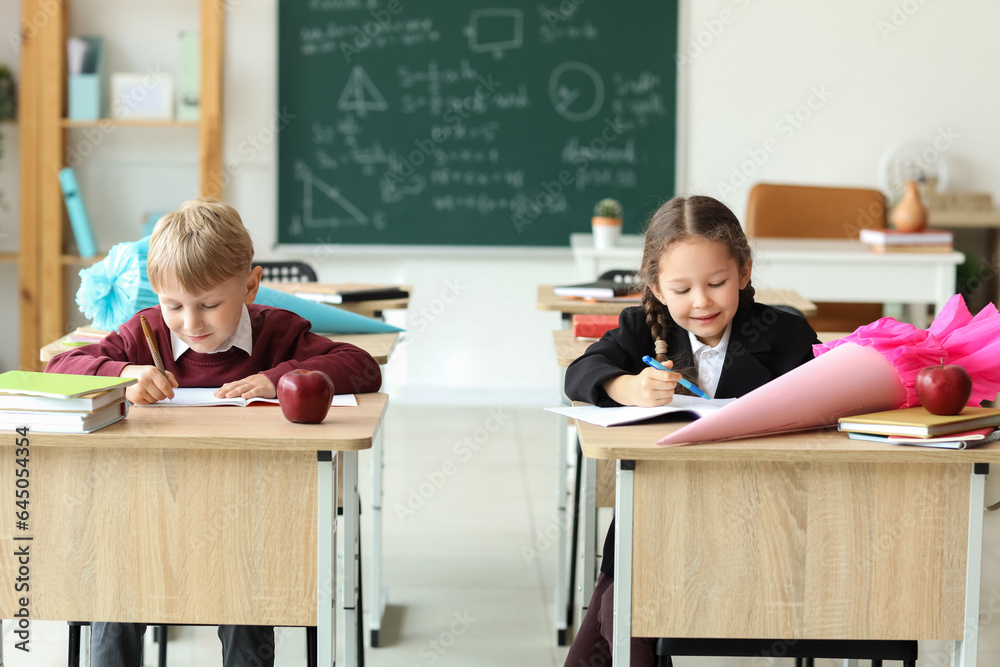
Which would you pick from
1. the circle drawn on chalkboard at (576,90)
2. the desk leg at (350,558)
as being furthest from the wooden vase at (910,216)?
the desk leg at (350,558)

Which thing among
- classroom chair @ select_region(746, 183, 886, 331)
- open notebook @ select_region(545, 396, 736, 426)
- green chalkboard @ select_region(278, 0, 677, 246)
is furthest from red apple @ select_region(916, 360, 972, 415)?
green chalkboard @ select_region(278, 0, 677, 246)

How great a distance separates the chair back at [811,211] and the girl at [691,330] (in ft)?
8.14

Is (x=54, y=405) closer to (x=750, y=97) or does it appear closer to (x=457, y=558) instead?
(x=457, y=558)

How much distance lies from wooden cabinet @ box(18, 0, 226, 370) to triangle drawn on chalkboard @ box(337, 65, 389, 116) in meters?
0.57

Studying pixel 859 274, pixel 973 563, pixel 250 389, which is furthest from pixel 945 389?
pixel 859 274

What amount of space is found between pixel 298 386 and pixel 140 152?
3790 mm

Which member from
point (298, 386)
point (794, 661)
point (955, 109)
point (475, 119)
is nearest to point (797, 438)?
point (298, 386)

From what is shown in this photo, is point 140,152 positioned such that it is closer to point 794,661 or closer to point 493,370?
point 493,370

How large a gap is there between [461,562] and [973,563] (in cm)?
171

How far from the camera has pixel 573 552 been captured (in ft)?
8.08

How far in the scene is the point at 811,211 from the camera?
4.16 metres

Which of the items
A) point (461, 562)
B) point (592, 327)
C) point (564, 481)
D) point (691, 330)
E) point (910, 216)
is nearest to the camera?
point (691, 330)

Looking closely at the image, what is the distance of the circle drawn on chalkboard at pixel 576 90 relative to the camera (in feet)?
15.4

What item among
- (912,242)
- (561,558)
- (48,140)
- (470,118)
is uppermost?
(470,118)
